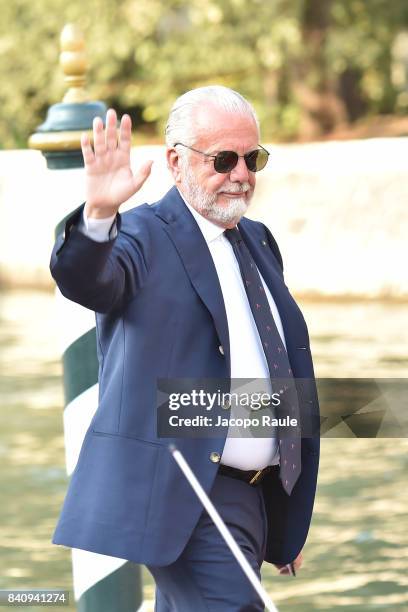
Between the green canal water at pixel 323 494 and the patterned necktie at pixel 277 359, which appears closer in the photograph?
the patterned necktie at pixel 277 359

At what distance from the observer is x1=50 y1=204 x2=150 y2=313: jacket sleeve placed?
353cm

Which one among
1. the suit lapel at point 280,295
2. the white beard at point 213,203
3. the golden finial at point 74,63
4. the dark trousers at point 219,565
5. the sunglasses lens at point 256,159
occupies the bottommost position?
the dark trousers at point 219,565

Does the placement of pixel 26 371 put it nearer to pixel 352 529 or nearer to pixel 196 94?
pixel 352 529

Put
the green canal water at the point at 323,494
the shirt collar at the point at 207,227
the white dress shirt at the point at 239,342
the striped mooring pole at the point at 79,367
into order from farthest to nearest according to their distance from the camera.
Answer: the green canal water at the point at 323,494 < the striped mooring pole at the point at 79,367 < the shirt collar at the point at 207,227 < the white dress shirt at the point at 239,342

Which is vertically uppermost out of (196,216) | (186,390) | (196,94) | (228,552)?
(196,94)

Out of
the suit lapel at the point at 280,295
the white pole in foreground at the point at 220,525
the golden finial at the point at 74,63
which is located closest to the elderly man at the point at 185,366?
the suit lapel at the point at 280,295

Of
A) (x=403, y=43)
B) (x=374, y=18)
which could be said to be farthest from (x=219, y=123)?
(x=403, y=43)

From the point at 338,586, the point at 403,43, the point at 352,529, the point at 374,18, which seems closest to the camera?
the point at 338,586

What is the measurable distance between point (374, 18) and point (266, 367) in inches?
857

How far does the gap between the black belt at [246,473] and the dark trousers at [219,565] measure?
1 centimetres

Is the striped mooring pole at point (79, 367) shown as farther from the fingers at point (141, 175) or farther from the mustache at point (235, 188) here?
the fingers at point (141, 175)

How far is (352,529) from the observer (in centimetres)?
754

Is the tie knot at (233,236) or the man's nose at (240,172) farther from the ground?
the man's nose at (240,172)

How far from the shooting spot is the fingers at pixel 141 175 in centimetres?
355
